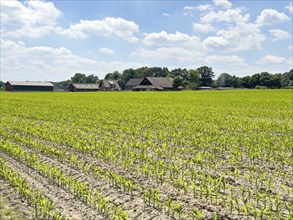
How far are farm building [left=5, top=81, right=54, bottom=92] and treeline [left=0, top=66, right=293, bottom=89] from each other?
40.9 meters

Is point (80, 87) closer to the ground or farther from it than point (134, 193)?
farther from it

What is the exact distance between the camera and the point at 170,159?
29.0 ft

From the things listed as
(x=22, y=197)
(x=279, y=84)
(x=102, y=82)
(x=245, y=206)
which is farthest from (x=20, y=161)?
(x=279, y=84)

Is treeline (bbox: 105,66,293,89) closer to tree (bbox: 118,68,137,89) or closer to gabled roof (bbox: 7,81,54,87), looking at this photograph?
tree (bbox: 118,68,137,89)

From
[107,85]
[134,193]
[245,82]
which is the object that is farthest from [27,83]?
[134,193]

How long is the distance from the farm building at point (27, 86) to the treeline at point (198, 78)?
1608 inches

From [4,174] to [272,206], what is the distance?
6220 millimetres

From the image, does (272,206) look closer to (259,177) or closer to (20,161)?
(259,177)

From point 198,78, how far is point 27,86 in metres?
71.8

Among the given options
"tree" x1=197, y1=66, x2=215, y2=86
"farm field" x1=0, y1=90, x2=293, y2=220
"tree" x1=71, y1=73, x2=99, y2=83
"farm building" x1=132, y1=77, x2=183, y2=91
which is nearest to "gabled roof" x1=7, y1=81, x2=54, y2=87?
"tree" x1=71, y1=73, x2=99, y2=83

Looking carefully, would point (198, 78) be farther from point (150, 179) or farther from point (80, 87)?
point (150, 179)

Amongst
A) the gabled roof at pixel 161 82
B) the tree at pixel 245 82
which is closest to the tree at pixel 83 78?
the gabled roof at pixel 161 82

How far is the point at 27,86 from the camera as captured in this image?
119 metres

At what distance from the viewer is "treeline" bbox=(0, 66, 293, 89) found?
122188mm
